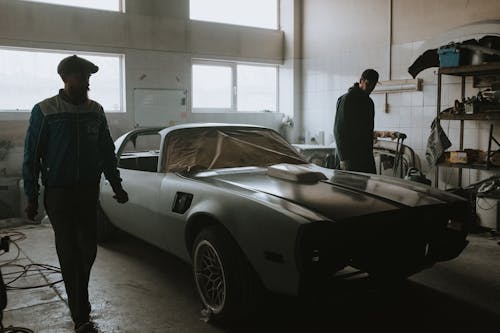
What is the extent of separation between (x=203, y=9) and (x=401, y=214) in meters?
6.95

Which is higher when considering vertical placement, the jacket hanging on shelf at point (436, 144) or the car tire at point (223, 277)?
the jacket hanging on shelf at point (436, 144)

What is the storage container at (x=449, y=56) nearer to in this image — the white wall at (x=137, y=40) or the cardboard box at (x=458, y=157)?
the cardboard box at (x=458, y=157)

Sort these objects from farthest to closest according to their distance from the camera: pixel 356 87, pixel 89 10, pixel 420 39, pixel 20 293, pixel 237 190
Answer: pixel 89 10 → pixel 420 39 → pixel 356 87 → pixel 20 293 → pixel 237 190

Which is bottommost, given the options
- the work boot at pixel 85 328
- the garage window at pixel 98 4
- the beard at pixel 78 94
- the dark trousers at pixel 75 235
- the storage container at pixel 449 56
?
the work boot at pixel 85 328

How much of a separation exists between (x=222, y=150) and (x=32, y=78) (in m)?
4.77

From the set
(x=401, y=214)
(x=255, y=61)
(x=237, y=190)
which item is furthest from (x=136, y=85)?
(x=401, y=214)

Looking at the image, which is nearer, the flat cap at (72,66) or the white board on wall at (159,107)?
the flat cap at (72,66)

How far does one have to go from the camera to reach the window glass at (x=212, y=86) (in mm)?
8711

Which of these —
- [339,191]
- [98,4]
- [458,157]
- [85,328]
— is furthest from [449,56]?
[98,4]

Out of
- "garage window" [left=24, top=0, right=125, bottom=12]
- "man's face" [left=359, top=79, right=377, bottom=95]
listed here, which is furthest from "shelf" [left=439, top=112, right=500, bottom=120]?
"garage window" [left=24, top=0, right=125, bottom=12]

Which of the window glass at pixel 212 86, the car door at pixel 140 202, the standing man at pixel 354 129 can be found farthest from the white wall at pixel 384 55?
the car door at pixel 140 202

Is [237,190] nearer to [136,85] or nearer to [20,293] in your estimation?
[20,293]

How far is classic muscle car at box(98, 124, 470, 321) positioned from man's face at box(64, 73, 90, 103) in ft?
2.95

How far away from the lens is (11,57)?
23.2 feet
